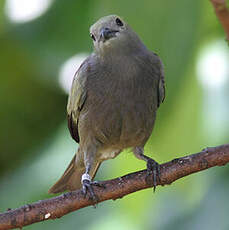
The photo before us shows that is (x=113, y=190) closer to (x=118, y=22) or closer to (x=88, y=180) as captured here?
(x=88, y=180)

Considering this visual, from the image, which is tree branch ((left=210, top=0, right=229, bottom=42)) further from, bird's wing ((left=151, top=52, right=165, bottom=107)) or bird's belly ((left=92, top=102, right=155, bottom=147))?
bird's wing ((left=151, top=52, right=165, bottom=107))

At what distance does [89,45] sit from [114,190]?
3189 mm

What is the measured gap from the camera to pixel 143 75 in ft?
13.9

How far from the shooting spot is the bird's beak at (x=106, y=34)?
12.9 ft

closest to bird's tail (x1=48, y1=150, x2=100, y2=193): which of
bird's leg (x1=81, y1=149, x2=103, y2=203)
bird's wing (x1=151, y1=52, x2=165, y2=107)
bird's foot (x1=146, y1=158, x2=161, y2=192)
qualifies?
bird's leg (x1=81, y1=149, x2=103, y2=203)

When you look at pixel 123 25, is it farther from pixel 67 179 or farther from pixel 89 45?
pixel 89 45

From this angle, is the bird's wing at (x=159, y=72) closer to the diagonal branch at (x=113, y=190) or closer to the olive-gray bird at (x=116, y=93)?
the olive-gray bird at (x=116, y=93)

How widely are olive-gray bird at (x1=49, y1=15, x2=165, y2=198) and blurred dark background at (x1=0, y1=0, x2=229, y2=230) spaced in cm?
78

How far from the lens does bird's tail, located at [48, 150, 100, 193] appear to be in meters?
4.63

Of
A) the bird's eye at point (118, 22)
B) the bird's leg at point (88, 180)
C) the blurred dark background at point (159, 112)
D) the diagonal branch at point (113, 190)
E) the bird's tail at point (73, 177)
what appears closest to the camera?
the diagonal branch at point (113, 190)

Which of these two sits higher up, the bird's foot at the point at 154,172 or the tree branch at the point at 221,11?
the tree branch at the point at 221,11

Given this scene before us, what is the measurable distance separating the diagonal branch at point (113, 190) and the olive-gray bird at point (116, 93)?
630 mm

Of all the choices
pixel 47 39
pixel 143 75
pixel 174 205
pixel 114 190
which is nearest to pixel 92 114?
pixel 143 75

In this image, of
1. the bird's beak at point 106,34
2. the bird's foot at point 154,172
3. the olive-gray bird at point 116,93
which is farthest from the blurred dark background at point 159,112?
the bird's foot at point 154,172
